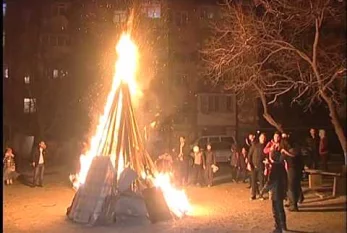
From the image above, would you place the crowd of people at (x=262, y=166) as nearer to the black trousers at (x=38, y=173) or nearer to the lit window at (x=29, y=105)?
the black trousers at (x=38, y=173)

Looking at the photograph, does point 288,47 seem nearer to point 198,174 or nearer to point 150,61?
point 198,174

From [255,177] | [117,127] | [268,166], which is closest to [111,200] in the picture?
[117,127]

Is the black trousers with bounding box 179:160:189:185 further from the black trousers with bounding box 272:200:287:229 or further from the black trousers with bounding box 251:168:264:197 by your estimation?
the black trousers with bounding box 272:200:287:229

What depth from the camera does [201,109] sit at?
127 feet

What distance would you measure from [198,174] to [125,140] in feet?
20.9

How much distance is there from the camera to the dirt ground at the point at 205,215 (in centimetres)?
1203

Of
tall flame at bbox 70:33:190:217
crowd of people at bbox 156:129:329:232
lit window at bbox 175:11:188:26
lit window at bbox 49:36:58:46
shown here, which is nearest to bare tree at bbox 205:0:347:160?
crowd of people at bbox 156:129:329:232

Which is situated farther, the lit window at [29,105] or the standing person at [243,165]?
the lit window at [29,105]

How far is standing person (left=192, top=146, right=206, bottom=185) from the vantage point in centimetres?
2011

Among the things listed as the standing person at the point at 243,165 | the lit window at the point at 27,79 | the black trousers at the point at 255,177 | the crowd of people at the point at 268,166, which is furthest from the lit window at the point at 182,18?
the black trousers at the point at 255,177

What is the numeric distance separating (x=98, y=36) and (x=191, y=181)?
48.0 feet

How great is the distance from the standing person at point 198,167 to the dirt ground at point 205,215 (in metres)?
1.70

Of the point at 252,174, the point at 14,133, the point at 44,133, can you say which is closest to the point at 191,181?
the point at 252,174

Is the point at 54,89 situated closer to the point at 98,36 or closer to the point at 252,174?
the point at 98,36
